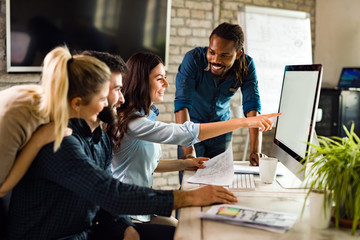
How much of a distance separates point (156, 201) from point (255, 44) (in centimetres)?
313

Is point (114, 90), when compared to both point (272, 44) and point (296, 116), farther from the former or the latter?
point (272, 44)

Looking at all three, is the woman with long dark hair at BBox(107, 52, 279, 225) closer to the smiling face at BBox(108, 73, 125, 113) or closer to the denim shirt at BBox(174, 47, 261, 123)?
the smiling face at BBox(108, 73, 125, 113)

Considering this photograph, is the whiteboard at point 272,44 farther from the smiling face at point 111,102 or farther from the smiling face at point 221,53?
the smiling face at point 111,102

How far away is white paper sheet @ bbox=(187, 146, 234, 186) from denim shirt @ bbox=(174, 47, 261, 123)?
47cm

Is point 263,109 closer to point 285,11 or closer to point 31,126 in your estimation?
point 285,11

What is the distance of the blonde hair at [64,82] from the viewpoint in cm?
106

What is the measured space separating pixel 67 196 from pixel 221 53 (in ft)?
3.81

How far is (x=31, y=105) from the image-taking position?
3.47 feet

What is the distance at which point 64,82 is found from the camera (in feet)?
3.53

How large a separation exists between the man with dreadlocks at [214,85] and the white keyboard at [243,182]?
0.44 m

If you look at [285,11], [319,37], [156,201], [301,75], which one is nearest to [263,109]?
[285,11]

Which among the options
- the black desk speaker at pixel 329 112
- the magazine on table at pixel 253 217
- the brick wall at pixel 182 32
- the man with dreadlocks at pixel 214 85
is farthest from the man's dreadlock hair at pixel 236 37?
the black desk speaker at pixel 329 112

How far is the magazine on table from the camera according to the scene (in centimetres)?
101

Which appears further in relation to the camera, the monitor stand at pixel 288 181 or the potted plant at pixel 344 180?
the monitor stand at pixel 288 181
